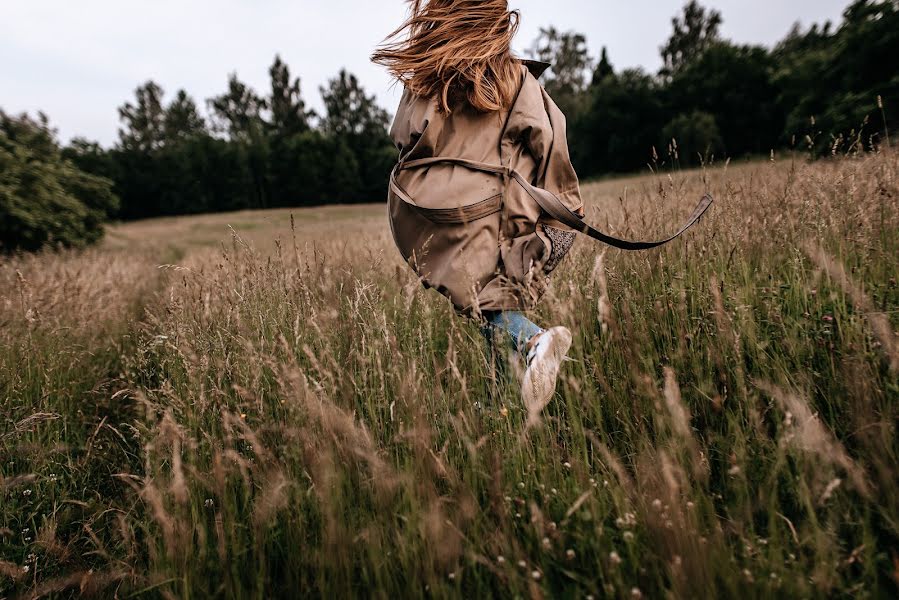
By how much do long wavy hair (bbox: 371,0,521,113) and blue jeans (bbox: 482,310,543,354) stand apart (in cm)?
97

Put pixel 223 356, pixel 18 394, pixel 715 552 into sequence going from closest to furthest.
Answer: pixel 715 552 → pixel 223 356 → pixel 18 394

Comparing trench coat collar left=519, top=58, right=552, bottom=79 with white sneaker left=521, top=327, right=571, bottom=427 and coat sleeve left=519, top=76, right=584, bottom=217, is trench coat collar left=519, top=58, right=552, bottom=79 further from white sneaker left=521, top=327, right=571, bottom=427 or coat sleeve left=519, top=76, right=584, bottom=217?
white sneaker left=521, top=327, right=571, bottom=427

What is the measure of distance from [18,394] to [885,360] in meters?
4.28

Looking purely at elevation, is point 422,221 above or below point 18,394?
above

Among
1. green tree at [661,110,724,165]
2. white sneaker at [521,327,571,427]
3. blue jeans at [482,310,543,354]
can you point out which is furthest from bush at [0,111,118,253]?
green tree at [661,110,724,165]

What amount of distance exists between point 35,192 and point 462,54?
13.0 metres

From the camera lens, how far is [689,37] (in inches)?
1907

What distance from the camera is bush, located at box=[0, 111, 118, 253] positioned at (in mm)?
10047

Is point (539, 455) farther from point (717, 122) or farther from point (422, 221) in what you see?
point (717, 122)

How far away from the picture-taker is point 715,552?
110 centimetres

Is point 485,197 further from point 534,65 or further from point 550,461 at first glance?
point 550,461

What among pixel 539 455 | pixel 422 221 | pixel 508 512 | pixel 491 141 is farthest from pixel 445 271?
pixel 508 512

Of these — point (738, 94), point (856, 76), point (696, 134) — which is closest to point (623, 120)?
point (738, 94)

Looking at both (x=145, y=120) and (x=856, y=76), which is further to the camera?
(x=145, y=120)
